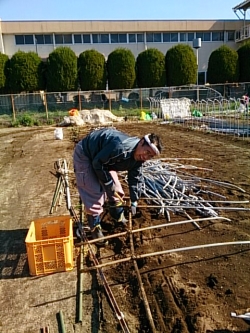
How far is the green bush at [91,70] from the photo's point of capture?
23656 millimetres

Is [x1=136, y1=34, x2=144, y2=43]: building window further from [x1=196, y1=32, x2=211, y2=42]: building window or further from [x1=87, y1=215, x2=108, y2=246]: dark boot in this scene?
[x1=87, y1=215, x2=108, y2=246]: dark boot

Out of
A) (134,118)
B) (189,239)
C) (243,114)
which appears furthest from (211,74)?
(189,239)

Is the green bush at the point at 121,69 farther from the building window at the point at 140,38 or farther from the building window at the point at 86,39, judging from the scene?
the building window at the point at 140,38

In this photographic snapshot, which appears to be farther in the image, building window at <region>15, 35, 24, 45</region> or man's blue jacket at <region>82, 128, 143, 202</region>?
building window at <region>15, 35, 24, 45</region>

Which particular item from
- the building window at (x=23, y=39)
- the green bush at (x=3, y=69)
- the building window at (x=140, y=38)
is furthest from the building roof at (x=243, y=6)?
A: the green bush at (x=3, y=69)

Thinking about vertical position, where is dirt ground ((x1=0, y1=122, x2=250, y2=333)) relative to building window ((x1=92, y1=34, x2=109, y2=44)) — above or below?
below

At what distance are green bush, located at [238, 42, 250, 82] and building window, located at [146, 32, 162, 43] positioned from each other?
10833 millimetres

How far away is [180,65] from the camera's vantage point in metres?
25.0

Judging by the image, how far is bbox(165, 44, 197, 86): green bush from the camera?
24922 mm

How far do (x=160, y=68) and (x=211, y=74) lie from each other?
4.26m

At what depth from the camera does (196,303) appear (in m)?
2.91

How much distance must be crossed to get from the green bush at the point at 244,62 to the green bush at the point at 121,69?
833 centimetres

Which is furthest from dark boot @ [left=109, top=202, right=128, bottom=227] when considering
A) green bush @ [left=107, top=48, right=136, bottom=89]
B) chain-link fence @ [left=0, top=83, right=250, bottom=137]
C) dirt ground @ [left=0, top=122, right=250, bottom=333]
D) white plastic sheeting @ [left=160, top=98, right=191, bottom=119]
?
green bush @ [left=107, top=48, right=136, bottom=89]

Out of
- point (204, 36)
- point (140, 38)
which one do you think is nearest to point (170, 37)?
point (140, 38)
